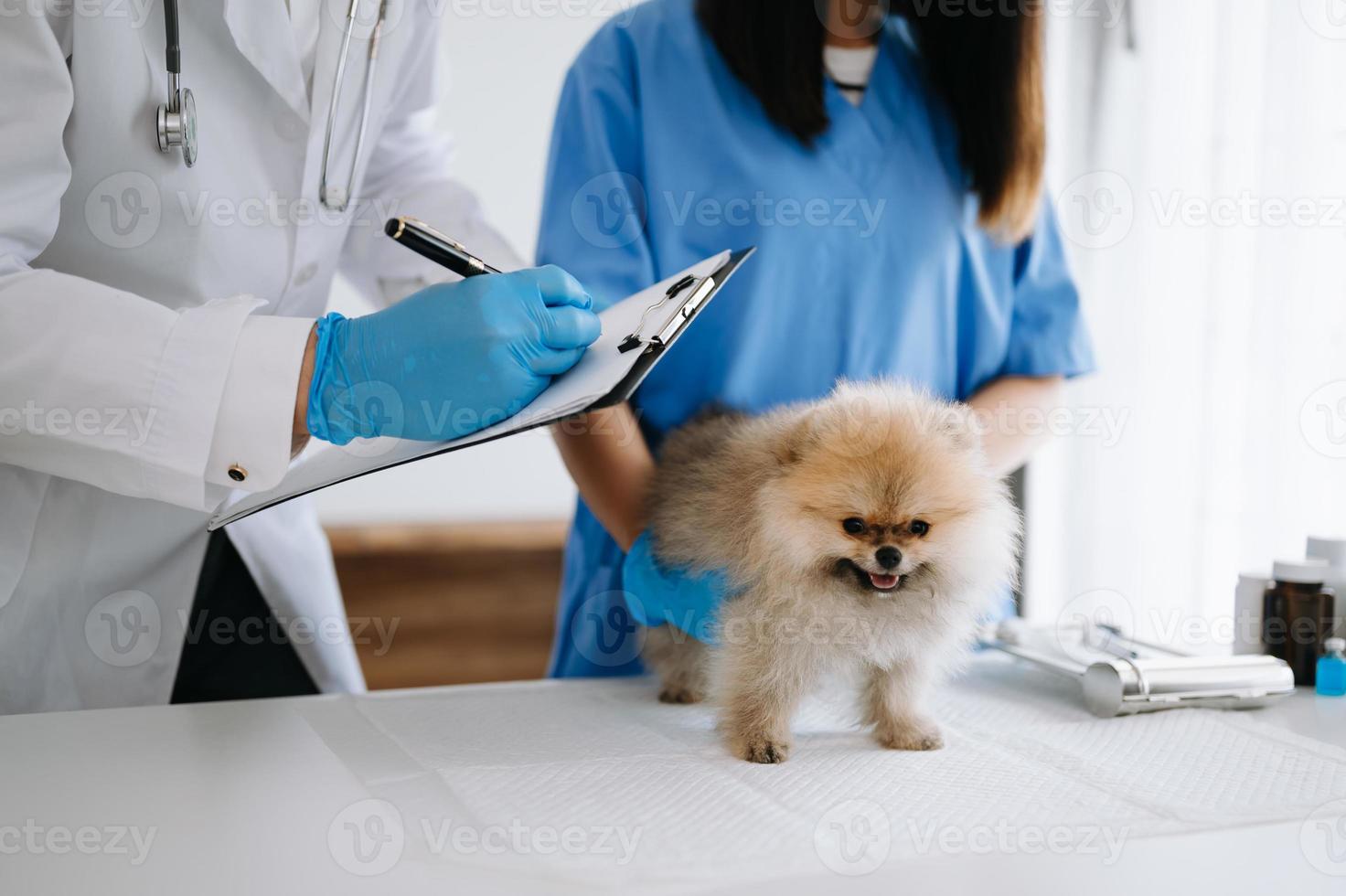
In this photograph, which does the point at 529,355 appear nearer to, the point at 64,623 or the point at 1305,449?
the point at 64,623

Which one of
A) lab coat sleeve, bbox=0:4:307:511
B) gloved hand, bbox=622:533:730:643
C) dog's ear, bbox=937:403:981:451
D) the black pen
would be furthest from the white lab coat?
dog's ear, bbox=937:403:981:451

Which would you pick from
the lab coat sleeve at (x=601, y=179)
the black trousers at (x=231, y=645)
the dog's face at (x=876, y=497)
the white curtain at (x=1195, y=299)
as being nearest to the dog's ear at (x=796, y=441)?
the dog's face at (x=876, y=497)

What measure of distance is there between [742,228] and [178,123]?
720 millimetres

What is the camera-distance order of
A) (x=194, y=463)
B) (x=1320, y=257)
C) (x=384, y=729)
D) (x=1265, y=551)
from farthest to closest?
(x=1265, y=551), (x=1320, y=257), (x=384, y=729), (x=194, y=463)

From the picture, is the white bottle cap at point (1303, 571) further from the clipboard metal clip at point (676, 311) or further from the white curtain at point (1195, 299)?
the clipboard metal clip at point (676, 311)

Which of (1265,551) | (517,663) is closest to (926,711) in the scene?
(1265,551)

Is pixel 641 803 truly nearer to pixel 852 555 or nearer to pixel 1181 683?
pixel 852 555

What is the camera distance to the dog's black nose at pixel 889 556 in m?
0.93

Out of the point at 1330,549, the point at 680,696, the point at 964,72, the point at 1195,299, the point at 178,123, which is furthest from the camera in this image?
the point at 1195,299

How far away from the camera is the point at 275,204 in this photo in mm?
1230

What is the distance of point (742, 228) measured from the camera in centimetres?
Result: 137

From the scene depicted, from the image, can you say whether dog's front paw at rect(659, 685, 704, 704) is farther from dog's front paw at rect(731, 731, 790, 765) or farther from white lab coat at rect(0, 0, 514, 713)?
white lab coat at rect(0, 0, 514, 713)

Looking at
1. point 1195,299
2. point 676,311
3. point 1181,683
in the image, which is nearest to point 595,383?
point 676,311

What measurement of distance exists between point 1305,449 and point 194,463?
191 cm
